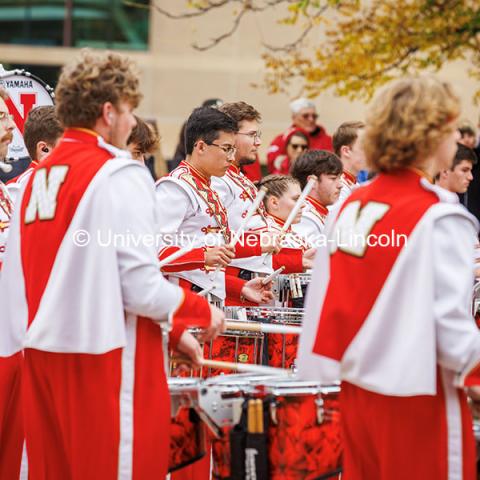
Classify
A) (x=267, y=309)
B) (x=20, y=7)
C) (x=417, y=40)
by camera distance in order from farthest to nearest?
(x=20, y=7)
(x=417, y=40)
(x=267, y=309)

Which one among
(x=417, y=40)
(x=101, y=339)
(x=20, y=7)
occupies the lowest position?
(x=101, y=339)

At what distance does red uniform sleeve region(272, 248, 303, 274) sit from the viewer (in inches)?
279

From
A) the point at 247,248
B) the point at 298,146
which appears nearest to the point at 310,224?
the point at 247,248

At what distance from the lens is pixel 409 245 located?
12.4 ft

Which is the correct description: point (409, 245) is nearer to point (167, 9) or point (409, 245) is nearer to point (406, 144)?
point (406, 144)

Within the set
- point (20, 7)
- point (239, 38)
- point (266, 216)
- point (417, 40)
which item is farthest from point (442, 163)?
point (20, 7)

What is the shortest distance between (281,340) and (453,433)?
8.01ft

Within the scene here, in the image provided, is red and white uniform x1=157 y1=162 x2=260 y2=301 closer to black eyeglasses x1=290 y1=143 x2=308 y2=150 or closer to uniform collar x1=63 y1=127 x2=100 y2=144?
uniform collar x1=63 y1=127 x2=100 y2=144

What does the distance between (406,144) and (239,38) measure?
14.2m

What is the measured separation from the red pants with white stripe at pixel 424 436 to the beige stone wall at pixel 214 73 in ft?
43.3

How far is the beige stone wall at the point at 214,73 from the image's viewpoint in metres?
17.4

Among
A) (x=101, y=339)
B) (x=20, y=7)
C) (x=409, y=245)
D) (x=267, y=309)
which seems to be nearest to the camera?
(x=409, y=245)

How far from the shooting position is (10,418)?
514 centimetres

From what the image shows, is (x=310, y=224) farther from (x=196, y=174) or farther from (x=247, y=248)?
(x=196, y=174)
